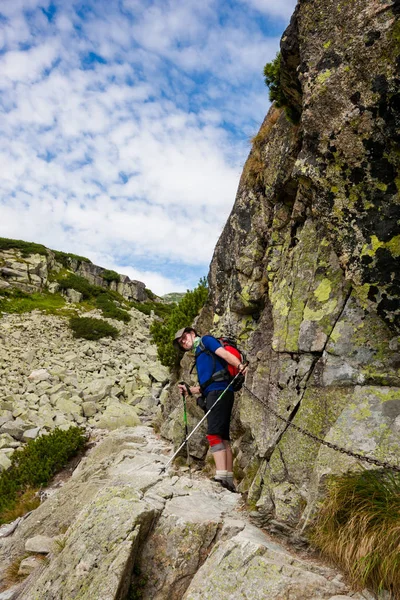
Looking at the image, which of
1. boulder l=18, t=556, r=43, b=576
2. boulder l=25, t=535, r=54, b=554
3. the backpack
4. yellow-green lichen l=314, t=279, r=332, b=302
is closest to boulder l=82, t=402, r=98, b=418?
boulder l=25, t=535, r=54, b=554

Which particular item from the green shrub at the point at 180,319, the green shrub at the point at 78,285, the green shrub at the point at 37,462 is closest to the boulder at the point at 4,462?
the green shrub at the point at 37,462

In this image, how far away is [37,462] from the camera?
11.9 meters

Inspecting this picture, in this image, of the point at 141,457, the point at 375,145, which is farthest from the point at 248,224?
the point at 141,457

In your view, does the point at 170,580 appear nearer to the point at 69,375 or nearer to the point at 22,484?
the point at 22,484

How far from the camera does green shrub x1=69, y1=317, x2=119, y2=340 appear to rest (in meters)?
30.5

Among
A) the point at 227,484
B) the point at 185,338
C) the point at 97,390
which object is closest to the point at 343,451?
the point at 227,484

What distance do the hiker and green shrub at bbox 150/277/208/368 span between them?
6.28 meters

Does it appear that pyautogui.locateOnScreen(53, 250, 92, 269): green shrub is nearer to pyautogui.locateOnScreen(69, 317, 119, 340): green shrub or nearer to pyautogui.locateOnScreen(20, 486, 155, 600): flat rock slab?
pyautogui.locateOnScreen(69, 317, 119, 340): green shrub

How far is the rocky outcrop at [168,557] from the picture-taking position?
157 inches

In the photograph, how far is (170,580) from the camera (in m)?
4.62

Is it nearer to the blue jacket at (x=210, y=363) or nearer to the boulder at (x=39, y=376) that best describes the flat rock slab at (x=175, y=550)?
the blue jacket at (x=210, y=363)

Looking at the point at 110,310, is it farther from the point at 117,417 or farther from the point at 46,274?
the point at 117,417

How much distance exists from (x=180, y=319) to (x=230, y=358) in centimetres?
779

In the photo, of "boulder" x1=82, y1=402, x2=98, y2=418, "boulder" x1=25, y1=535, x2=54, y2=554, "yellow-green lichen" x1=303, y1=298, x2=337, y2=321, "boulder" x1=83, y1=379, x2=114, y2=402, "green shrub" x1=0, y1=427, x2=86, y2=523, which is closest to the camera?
"yellow-green lichen" x1=303, y1=298, x2=337, y2=321
